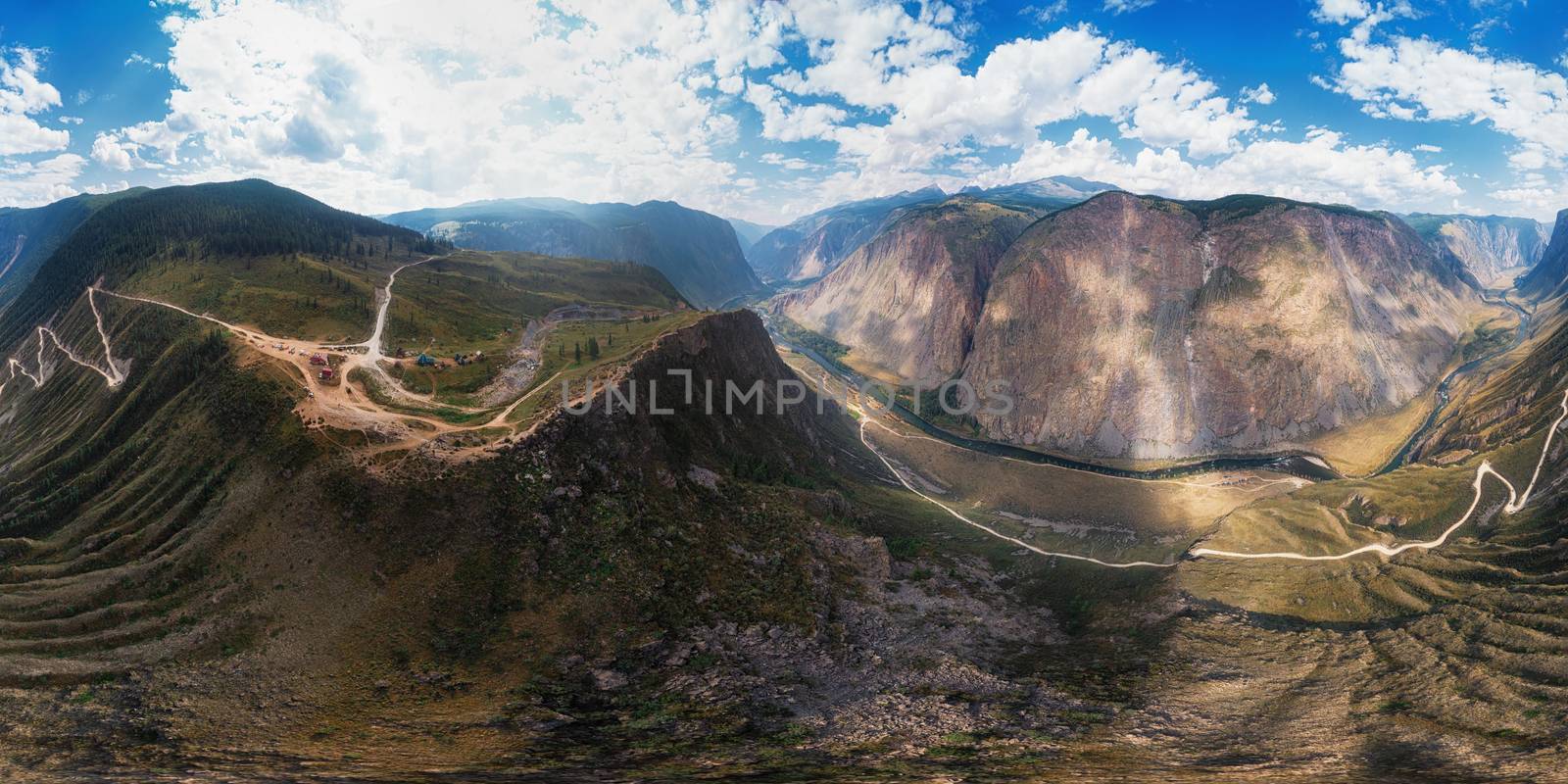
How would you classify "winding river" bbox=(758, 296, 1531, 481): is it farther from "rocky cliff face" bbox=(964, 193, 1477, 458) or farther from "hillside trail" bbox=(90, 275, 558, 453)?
"hillside trail" bbox=(90, 275, 558, 453)

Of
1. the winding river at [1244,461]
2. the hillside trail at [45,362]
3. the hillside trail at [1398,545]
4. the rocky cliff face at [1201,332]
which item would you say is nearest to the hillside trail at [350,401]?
the hillside trail at [45,362]

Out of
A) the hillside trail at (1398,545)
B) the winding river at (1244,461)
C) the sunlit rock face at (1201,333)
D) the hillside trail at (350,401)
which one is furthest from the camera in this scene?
the sunlit rock face at (1201,333)

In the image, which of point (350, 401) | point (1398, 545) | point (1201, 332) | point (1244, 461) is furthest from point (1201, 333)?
point (350, 401)

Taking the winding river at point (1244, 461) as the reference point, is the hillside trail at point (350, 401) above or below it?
above

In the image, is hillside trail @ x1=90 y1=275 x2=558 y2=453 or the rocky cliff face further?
the rocky cliff face

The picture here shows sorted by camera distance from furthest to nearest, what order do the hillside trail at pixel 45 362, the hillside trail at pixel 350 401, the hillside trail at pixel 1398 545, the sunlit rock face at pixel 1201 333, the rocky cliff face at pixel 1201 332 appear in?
the rocky cliff face at pixel 1201 332 < the sunlit rock face at pixel 1201 333 < the hillside trail at pixel 1398 545 < the hillside trail at pixel 45 362 < the hillside trail at pixel 350 401

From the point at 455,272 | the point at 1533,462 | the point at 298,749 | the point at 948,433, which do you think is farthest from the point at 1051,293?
the point at 298,749

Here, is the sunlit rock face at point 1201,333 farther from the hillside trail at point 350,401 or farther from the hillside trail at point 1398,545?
the hillside trail at point 350,401

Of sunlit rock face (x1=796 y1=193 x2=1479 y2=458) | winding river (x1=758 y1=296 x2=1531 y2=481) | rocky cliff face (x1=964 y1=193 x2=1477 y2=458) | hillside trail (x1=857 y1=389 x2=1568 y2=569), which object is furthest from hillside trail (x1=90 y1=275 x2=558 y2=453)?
rocky cliff face (x1=964 y1=193 x2=1477 y2=458)

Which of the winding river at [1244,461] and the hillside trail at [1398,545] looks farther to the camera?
the winding river at [1244,461]

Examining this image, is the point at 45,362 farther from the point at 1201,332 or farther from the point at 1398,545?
the point at 1201,332
